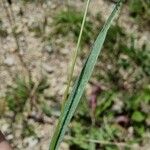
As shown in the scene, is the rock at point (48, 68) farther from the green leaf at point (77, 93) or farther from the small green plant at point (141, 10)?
the green leaf at point (77, 93)

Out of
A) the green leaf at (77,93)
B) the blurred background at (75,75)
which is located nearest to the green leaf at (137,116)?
the blurred background at (75,75)

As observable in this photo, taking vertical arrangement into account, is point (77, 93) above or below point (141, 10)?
above

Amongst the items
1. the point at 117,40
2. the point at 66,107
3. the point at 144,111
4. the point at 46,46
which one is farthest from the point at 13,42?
the point at 66,107

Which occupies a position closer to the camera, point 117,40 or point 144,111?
point 144,111

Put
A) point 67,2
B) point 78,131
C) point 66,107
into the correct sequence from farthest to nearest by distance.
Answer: point 67,2
point 78,131
point 66,107

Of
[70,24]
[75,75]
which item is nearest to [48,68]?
[75,75]

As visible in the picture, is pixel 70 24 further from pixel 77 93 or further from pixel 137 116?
pixel 77 93

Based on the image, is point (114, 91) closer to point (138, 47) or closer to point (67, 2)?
point (138, 47)

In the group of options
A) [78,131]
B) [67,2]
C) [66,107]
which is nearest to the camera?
[66,107]

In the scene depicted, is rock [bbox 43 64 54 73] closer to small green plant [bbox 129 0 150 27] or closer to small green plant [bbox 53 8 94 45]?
small green plant [bbox 53 8 94 45]
